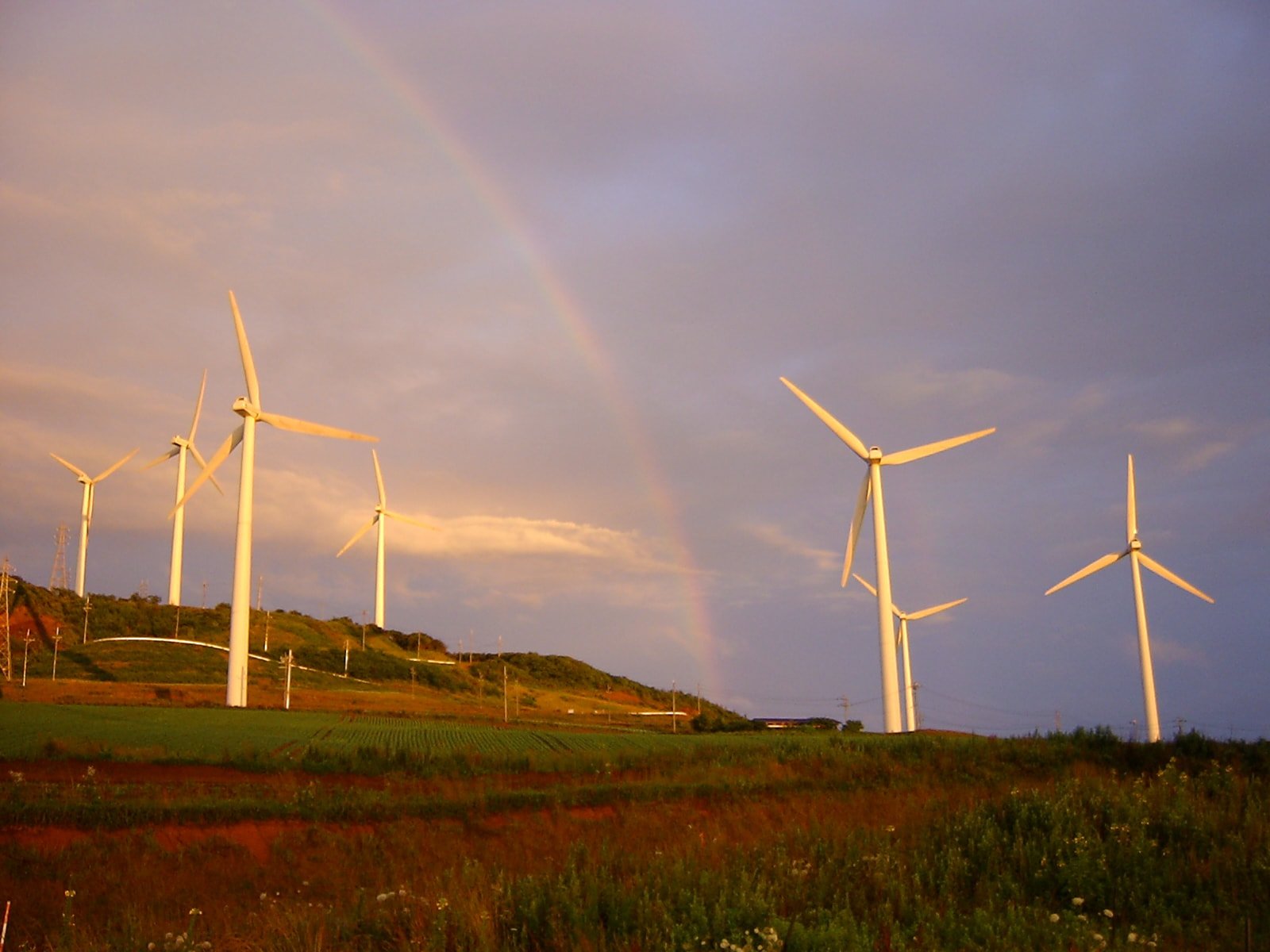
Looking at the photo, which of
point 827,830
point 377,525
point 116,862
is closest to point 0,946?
point 116,862

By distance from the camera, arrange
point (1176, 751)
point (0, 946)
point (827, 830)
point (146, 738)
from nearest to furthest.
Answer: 1. point (0, 946)
2. point (827, 830)
3. point (1176, 751)
4. point (146, 738)

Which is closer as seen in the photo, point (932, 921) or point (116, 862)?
point (932, 921)

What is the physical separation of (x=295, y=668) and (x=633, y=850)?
99.2m

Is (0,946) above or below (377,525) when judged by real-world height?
below

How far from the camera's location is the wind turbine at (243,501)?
6266cm

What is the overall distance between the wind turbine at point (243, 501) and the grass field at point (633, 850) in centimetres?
2313

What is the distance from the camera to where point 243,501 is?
6353 cm

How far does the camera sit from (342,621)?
16988cm

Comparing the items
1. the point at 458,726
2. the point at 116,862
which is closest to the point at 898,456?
the point at 458,726

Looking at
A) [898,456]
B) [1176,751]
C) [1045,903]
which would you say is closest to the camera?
[1045,903]

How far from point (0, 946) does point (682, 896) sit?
770cm

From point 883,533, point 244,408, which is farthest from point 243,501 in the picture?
point 883,533

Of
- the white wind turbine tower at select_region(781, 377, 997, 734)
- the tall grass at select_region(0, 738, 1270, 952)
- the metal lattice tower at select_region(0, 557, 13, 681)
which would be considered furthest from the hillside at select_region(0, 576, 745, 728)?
the tall grass at select_region(0, 738, 1270, 952)

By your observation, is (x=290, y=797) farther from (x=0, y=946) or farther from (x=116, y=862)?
(x=0, y=946)
